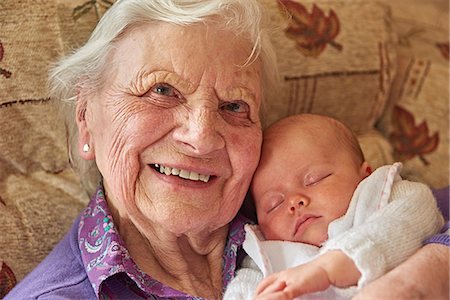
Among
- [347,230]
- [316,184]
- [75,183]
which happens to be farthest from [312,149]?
[75,183]

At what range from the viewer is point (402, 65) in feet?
8.35

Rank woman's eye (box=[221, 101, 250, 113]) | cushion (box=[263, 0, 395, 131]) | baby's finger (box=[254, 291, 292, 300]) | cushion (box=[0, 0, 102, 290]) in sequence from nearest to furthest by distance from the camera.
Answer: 1. baby's finger (box=[254, 291, 292, 300])
2. woman's eye (box=[221, 101, 250, 113])
3. cushion (box=[0, 0, 102, 290])
4. cushion (box=[263, 0, 395, 131])

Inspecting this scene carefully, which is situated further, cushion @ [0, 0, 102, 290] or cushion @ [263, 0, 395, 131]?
cushion @ [263, 0, 395, 131]

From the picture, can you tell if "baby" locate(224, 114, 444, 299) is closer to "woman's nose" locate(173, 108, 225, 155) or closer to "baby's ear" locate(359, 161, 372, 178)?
"baby's ear" locate(359, 161, 372, 178)

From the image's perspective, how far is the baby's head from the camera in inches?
66.4

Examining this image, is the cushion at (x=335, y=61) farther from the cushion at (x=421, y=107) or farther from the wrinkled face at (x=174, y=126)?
the wrinkled face at (x=174, y=126)

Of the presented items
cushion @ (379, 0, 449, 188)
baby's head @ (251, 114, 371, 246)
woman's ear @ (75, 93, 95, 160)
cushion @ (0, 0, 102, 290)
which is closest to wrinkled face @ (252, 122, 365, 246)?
baby's head @ (251, 114, 371, 246)

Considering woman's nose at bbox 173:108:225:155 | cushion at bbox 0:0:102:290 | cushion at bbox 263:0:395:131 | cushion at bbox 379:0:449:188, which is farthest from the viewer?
cushion at bbox 379:0:449:188

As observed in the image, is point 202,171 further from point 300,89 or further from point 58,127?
point 300,89

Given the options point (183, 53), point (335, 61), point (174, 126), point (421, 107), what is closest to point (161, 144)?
point (174, 126)

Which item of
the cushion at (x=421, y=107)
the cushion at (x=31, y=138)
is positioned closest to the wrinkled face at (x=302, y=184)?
the cushion at (x=31, y=138)

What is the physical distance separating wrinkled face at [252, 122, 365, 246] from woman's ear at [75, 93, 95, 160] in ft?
1.34

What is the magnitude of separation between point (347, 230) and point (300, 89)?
812 mm

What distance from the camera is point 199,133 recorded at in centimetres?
164
